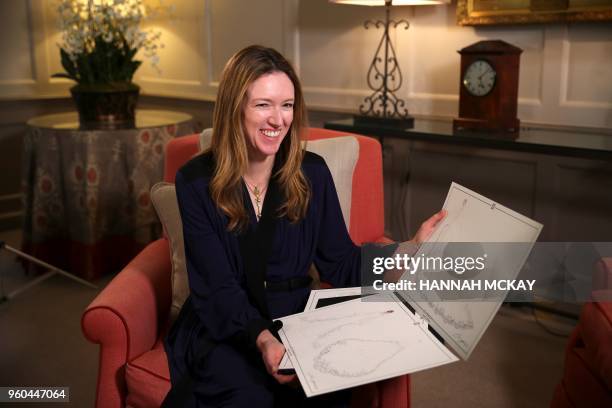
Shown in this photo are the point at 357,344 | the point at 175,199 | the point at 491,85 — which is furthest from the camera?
the point at 491,85

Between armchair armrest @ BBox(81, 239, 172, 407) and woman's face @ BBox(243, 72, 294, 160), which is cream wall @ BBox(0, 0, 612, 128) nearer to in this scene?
woman's face @ BBox(243, 72, 294, 160)

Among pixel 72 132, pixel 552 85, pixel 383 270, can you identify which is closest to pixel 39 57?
pixel 72 132

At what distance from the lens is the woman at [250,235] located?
1.57m

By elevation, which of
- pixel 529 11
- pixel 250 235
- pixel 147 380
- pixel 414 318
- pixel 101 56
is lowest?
pixel 147 380

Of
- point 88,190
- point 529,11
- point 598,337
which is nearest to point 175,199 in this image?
point 598,337

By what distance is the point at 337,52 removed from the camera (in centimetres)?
365

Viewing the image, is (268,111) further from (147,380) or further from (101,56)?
(101,56)

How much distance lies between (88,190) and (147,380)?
2.05m

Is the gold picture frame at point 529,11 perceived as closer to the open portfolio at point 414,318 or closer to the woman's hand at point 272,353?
the open portfolio at point 414,318

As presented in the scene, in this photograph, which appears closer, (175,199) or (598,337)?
(598,337)

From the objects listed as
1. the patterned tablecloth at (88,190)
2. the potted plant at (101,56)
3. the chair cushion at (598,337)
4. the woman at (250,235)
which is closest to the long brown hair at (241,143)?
the woman at (250,235)

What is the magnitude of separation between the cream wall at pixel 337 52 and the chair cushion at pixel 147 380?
2109mm

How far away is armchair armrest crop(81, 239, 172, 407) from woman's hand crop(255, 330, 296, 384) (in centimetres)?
44

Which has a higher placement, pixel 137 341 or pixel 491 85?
pixel 491 85
